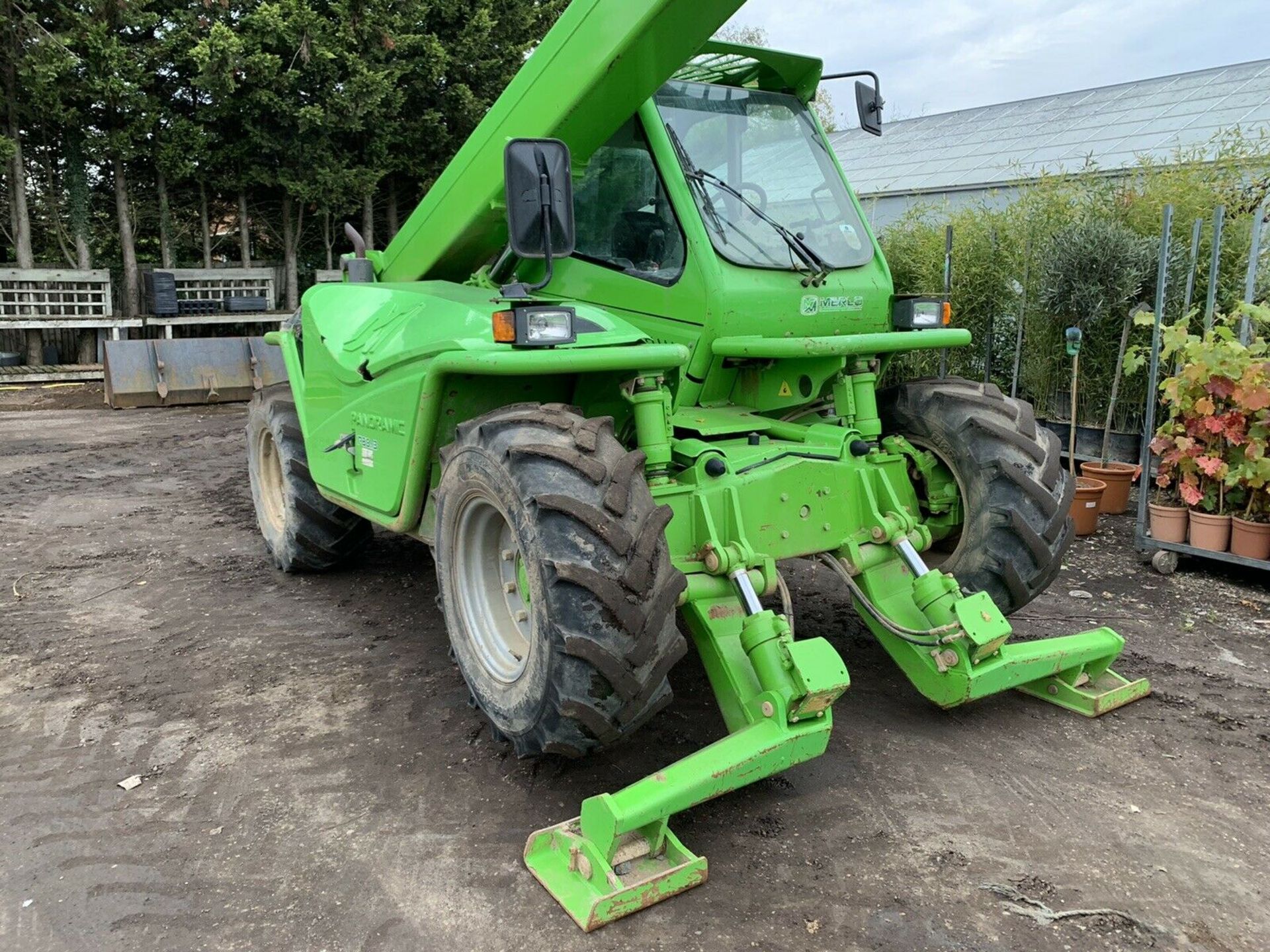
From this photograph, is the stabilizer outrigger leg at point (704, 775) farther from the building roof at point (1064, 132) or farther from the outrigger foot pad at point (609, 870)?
the building roof at point (1064, 132)

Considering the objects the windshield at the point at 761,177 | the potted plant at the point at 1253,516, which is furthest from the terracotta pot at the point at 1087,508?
the windshield at the point at 761,177

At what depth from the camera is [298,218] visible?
16.1 metres

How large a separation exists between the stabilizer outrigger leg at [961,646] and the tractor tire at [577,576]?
98 centimetres

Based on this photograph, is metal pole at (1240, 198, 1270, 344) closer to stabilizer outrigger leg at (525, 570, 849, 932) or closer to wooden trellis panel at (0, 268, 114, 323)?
stabilizer outrigger leg at (525, 570, 849, 932)

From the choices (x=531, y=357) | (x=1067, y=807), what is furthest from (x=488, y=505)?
(x=1067, y=807)

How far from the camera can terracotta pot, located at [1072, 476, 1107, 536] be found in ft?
20.4

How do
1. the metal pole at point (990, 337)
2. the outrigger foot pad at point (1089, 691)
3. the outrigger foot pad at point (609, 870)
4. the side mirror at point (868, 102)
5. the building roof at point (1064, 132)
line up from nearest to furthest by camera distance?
the outrigger foot pad at point (609, 870) → the outrigger foot pad at point (1089, 691) → the side mirror at point (868, 102) → the metal pole at point (990, 337) → the building roof at point (1064, 132)

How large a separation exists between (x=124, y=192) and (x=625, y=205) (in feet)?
42.8

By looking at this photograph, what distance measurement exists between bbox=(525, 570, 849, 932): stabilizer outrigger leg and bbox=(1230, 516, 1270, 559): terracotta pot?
3.57 m

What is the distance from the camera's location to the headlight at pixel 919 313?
156 inches

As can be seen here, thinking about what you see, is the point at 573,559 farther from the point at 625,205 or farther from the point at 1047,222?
the point at 1047,222

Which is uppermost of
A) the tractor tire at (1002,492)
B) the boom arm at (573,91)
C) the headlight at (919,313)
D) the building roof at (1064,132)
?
the building roof at (1064,132)

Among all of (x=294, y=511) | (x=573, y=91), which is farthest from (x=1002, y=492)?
(x=294, y=511)

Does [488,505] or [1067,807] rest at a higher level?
[488,505]
